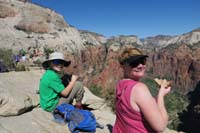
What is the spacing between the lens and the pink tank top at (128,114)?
3675 millimetres

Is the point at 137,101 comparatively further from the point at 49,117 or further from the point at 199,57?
the point at 199,57

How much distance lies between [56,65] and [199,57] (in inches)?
6356

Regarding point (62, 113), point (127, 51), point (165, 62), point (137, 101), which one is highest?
point (127, 51)

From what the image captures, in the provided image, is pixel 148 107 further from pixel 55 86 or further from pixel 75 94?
pixel 75 94

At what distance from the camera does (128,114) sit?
3797 mm

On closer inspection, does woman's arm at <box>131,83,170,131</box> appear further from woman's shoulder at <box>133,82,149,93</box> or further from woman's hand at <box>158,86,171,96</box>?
woman's hand at <box>158,86,171,96</box>

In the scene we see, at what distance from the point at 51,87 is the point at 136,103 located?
3.27 metres

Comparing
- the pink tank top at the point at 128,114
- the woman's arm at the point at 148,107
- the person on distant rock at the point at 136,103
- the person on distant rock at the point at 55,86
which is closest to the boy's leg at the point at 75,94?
the person on distant rock at the point at 55,86

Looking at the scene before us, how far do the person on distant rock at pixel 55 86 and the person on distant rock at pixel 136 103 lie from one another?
245 cm

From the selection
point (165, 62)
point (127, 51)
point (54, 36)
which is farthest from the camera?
point (165, 62)

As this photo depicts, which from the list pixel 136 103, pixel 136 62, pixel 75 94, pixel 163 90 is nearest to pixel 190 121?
pixel 75 94

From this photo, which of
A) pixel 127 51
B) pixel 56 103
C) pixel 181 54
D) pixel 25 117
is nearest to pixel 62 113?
pixel 56 103

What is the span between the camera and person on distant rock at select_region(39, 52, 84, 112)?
645 centimetres

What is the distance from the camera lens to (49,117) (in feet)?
22.7
